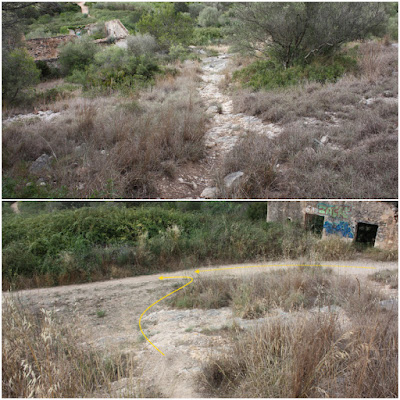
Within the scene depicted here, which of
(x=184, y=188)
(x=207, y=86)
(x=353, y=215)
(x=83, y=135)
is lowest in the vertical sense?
(x=353, y=215)

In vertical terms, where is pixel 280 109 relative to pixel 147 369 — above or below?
above

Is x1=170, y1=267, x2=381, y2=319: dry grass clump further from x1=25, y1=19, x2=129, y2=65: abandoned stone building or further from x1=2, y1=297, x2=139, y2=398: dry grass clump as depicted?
x1=25, y1=19, x2=129, y2=65: abandoned stone building

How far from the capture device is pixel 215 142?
20.3 feet

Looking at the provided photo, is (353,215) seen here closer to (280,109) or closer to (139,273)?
(280,109)

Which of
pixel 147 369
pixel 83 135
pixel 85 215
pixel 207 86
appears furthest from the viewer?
pixel 207 86

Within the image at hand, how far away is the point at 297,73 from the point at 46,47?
472 inches

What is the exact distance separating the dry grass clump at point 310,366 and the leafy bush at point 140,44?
42.5 ft

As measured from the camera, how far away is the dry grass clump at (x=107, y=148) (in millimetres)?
4422

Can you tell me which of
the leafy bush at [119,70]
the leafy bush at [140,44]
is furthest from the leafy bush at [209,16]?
the leafy bush at [119,70]

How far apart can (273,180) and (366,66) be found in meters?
7.92

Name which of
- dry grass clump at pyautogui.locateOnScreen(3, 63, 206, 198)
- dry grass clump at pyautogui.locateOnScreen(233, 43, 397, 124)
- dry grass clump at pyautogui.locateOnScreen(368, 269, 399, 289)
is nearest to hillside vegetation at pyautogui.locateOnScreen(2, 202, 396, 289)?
dry grass clump at pyautogui.locateOnScreen(368, 269, 399, 289)

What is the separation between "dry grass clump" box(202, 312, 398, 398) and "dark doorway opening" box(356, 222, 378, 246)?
28.5 ft

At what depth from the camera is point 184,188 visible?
15.6 ft

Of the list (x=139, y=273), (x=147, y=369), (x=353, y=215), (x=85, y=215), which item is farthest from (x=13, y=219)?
(x=353, y=215)
